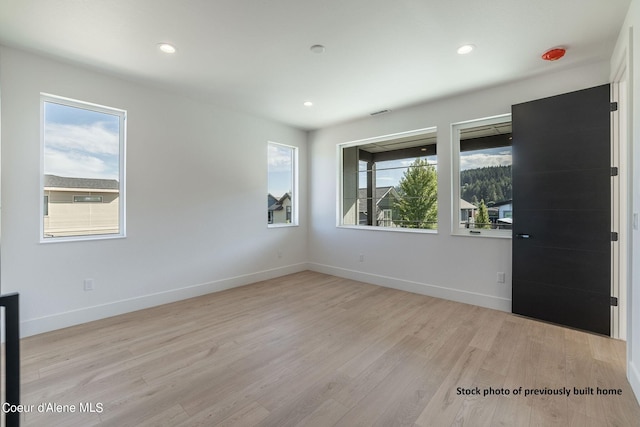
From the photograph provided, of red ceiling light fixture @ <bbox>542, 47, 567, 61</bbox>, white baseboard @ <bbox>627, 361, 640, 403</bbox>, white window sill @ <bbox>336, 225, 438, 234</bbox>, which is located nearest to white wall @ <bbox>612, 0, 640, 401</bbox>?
white baseboard @ <bbox>627, 361, 640, 403</bbox>

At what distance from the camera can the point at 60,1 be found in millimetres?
2021

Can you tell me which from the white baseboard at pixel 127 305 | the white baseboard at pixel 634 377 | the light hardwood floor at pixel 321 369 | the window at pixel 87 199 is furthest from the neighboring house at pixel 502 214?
the window at pixel 87 199

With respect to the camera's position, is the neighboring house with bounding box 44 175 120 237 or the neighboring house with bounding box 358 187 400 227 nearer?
the neighboring house with bounding box 44 175 120 237

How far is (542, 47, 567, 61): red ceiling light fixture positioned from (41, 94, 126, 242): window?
178 inches

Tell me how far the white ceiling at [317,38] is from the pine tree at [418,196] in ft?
3.78

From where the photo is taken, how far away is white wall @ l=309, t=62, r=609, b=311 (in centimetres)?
336

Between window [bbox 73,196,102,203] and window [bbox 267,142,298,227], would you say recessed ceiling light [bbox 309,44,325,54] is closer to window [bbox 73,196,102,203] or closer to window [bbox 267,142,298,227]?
window [bbox 267,142,298,227]

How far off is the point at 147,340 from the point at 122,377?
589 millimetres

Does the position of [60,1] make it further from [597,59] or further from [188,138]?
[597,59]

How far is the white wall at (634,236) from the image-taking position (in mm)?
1896


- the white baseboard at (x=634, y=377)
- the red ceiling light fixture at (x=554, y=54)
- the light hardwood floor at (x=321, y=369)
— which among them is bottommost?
the light hardwood floor at (x=321, y=369)

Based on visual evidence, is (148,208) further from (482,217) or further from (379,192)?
(482,217)

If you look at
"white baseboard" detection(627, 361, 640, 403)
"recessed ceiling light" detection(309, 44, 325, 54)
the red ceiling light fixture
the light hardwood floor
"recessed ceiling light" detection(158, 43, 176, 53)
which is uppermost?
"recessed ceiling light" detection(309, 44, 325, 54)

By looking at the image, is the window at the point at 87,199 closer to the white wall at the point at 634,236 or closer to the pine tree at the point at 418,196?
the pine tree at the point at 418,196
